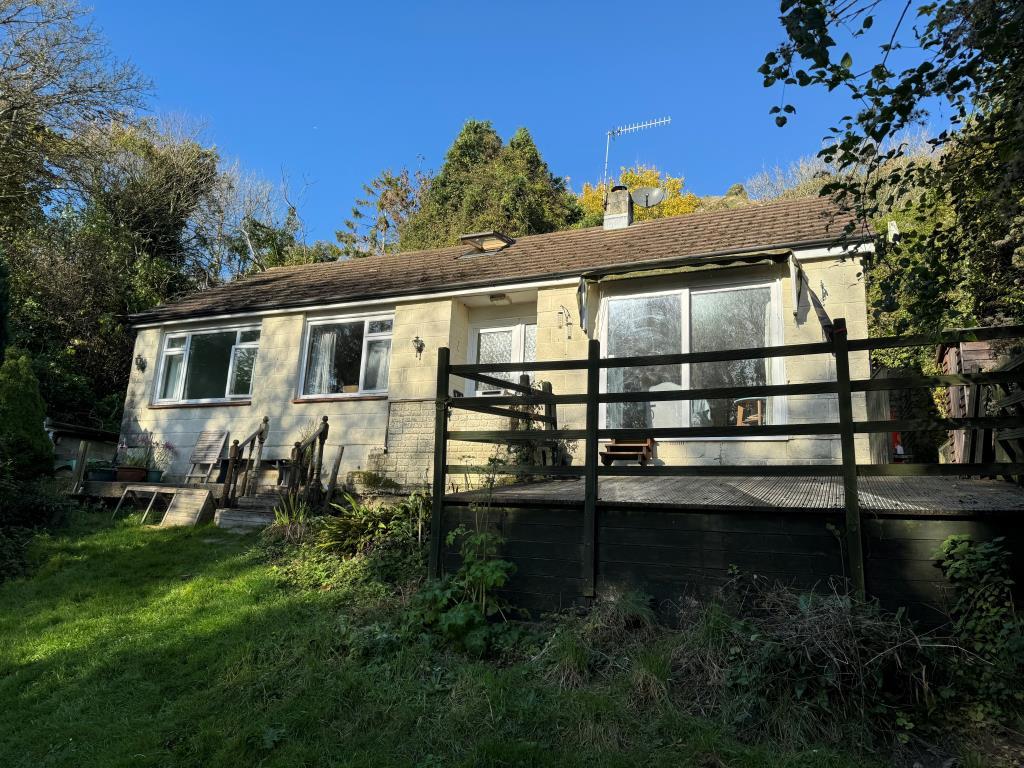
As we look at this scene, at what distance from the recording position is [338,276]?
1466 centimetres

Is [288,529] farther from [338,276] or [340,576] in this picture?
[338,276]

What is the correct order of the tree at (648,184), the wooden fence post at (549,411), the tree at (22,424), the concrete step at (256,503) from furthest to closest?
the tree at (648,184) → the tree at (22,424) → the wooden fence post at (549,411) → the concrete step at (256,503)

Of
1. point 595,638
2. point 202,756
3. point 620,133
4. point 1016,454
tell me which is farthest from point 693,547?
point 620,133

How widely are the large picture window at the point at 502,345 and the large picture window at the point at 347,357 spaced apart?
5.31 ft

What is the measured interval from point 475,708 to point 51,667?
3683 millimetres

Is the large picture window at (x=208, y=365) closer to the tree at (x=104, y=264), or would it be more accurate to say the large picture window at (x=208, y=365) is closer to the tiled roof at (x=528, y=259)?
the tiled roof at (x=528, y=259)

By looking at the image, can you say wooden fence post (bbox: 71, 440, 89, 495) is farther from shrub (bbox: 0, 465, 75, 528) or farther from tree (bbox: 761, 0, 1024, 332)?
tree (bbox: 761, 0, 1024, 332)

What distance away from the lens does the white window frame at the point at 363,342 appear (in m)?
12.1

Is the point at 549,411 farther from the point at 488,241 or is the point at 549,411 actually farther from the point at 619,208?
the point at 619,208

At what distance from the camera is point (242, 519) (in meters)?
9.41

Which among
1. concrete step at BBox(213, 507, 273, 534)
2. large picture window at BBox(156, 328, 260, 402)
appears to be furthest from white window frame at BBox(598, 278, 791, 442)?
large picture window at BBox(156, 328, 260, 402)

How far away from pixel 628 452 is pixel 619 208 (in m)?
6.34

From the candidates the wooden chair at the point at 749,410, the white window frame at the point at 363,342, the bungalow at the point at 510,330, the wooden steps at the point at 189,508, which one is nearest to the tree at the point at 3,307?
the wooden steps at the point at 189,508

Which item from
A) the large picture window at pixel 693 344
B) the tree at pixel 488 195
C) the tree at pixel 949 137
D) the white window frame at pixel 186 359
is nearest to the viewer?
the tree at pixel 949 137
